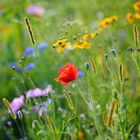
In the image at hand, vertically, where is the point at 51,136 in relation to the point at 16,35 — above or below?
below

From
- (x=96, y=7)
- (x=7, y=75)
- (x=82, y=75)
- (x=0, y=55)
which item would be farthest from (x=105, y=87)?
(x=96, y=7)

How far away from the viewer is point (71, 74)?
1.97 m

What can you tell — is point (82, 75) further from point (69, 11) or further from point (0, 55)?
point (69, 11)

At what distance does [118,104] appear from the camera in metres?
2.04

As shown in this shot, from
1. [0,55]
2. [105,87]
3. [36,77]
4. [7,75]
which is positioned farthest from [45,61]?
[105,87]

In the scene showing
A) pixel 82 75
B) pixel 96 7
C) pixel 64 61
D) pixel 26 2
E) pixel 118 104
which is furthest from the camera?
pixel 96 7

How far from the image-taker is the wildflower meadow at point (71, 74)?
2.05 meters

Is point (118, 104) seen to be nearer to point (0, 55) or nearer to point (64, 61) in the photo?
point (64, 61)

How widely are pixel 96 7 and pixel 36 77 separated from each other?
1843 millimetres

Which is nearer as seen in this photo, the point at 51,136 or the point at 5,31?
the point at 51,136

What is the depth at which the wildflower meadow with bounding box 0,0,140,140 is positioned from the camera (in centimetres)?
205

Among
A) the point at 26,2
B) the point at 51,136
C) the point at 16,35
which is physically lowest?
the point at 51,136

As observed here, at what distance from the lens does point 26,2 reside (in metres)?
4.18

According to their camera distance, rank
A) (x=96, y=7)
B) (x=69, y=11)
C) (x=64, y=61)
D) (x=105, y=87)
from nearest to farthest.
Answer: (x=105, y=87), (x=64, y=61), (x=96, y=7), (x=69, y=11)
